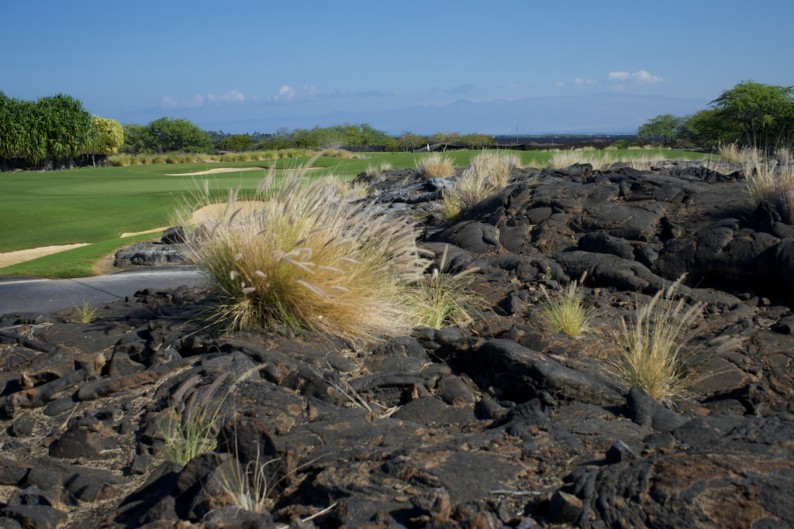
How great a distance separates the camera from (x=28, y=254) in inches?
572

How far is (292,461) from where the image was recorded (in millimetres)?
3900

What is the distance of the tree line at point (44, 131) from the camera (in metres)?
43.0

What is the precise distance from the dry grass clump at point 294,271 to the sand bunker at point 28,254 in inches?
356

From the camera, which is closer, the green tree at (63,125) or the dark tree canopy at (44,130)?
the dark tree canopy at (44,130)

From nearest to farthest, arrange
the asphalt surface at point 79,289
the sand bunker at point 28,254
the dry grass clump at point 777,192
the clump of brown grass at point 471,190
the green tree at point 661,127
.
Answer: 1. the asphalt surface at point 79,289
2. the dry grass clump at point 777,192
3. the sand bunker at point 28,254
4. the clump of brown grass at point 471,190
5. the green tree at point 661,127

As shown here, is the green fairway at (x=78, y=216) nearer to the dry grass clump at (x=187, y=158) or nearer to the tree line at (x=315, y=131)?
the tree line at (x=315, y=131)

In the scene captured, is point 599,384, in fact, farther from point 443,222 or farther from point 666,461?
point 443,222

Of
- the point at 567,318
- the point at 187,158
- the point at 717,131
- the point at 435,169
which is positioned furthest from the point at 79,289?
the point at 187,158

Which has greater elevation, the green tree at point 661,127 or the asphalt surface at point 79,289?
the green tree at point 661,127

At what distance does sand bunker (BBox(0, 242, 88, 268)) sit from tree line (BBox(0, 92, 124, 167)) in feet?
104

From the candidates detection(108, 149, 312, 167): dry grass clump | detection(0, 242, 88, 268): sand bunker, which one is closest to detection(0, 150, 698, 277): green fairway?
detection(0, 242, 88, 268): sand bunker

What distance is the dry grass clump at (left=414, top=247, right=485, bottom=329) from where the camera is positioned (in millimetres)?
6906

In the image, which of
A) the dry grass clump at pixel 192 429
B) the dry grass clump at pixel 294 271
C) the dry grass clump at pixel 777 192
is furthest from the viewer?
the dry grass clump at pixel 777 192

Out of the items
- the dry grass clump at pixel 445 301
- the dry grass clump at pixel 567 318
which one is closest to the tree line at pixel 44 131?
the dry grass clump at pixel 445 301
